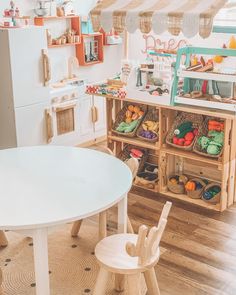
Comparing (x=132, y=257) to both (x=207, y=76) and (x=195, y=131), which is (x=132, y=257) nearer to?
(x=207, y=76)

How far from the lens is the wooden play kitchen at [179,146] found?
4.02 meters

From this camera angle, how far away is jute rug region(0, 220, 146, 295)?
3021 mm

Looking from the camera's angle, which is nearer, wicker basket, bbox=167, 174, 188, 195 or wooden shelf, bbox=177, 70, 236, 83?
wooden shelf, bbox=177, 70, 236, 83

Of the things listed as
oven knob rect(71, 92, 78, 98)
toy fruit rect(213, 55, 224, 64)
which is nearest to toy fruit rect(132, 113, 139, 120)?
toy fruit rect(213, 55, 224, 64)

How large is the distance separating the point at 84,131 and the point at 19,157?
8.56 ft

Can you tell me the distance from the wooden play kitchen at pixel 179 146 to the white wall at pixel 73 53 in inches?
41.9

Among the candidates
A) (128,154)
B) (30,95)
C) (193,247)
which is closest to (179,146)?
(128,154)

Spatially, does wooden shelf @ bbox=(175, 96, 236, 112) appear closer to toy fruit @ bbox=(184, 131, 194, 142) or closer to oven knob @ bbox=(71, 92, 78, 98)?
toy fruit @ bbox=(184, 131, 194, 142)

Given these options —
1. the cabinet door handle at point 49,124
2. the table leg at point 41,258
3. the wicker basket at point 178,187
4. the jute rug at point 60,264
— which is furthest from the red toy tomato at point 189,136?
the table leg at point 41,258

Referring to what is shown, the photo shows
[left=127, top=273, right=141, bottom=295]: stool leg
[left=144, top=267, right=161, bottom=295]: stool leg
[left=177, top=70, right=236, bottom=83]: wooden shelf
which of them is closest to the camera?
[left=127, top=273, right=141, bottom=295]: stool leg

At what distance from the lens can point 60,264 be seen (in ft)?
10.8

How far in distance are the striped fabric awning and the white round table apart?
1256mm

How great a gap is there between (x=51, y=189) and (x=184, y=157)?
1945 mm

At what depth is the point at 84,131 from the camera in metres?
5.74
